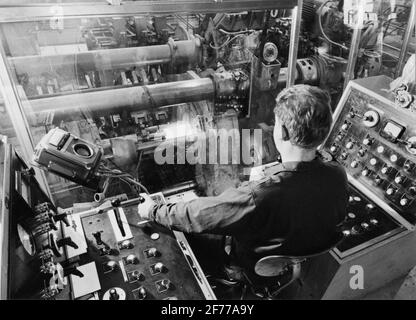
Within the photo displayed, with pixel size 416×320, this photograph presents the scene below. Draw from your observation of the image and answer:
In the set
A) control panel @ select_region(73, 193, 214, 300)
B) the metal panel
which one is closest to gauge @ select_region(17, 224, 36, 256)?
control panel @ select_region(73, 193, 214, 300)

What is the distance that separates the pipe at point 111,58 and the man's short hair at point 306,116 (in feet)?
5.69

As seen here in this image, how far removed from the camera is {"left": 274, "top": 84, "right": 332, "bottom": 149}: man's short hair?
4.37ft

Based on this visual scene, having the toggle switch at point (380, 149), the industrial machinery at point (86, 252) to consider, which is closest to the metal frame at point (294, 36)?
the toggle switch at point (380, 149)

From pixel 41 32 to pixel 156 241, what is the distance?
1863 mm

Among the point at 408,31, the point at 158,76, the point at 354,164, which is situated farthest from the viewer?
the point at 158,76

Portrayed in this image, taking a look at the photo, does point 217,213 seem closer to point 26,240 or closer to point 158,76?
point 26,240

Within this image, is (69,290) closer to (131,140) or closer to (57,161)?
(57,161)

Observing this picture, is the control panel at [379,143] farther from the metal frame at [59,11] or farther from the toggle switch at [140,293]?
the toggle switch at [140,293]

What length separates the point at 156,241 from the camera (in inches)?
66.8

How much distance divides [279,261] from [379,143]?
→ 121 centimetres

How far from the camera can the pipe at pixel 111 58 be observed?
2355 mm

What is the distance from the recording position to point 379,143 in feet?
6.91

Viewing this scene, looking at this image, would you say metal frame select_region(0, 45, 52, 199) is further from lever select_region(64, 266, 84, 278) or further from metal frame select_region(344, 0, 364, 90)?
metal frame select_region(344, 0, 364, 90)

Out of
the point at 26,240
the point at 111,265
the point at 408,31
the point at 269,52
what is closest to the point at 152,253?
the point at 111,265
